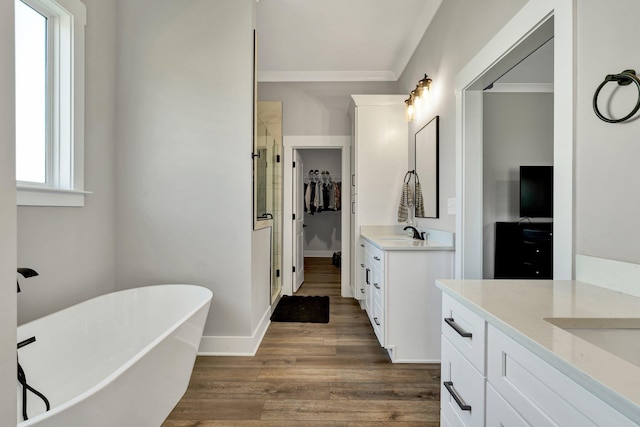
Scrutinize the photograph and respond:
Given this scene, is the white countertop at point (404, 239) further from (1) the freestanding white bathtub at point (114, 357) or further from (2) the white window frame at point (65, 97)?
(2) the white window frame at point (65, 97)

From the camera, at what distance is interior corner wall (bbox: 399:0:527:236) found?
5.60 feet

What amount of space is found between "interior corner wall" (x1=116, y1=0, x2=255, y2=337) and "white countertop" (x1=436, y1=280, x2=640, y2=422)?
5.40 ft

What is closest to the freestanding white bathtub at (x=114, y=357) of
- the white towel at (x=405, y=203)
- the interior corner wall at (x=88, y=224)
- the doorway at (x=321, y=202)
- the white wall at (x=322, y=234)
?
the interior corner wall at (x=88, y=224)

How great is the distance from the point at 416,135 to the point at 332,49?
1390 millimetres

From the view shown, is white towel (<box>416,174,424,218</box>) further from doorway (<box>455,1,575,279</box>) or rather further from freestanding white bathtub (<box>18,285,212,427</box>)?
freestanding white bathtub (<box>18,285,212,427</box>)

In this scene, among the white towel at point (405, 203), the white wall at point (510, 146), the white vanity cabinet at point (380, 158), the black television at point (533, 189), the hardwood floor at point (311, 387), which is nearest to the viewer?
the hardwood floor at point (311, 387)

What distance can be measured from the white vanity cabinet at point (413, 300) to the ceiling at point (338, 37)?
6.88ft

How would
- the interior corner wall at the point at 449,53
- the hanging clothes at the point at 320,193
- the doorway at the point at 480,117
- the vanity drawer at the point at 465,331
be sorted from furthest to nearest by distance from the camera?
the hanging clothes at the point at 320,193 → the interior corner wall at the point at 449,53 → the doorway at the point at 480,117 → the vanity drawer at the point at 465,331

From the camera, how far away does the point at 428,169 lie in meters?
2.64

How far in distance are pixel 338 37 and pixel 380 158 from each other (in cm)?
133

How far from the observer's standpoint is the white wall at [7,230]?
0.45 m

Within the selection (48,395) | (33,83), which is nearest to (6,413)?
(48,395)

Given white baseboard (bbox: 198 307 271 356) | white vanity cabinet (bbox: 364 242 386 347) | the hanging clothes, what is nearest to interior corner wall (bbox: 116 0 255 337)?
white baseboard (bbox: 198 307 271 356)

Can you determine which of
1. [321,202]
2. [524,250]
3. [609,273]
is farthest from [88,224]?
[321,202]
